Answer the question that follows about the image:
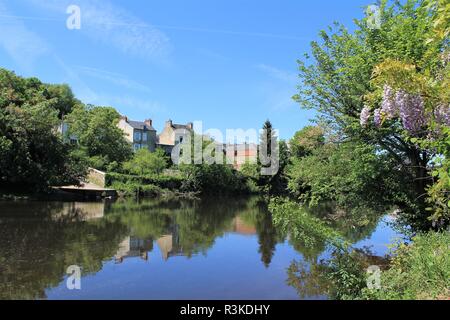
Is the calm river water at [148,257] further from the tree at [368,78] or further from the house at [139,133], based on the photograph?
the house at [139,133]

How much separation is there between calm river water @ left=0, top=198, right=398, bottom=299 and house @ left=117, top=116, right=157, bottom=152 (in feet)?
138

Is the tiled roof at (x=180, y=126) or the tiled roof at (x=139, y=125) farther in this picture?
the tiled roof at (x=180, y=126)

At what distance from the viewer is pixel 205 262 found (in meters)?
12.9

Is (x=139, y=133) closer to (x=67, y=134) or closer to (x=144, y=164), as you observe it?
(x=67, y=134)

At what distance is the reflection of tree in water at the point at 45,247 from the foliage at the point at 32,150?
8234mm

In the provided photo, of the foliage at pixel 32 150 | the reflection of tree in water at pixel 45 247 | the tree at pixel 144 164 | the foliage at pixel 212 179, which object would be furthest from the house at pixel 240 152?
the reflection of tree in water at pixel 45 247

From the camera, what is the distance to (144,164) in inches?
1812

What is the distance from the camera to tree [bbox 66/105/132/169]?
46.3 meters

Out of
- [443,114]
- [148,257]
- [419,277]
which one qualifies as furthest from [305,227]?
→ [148,257]

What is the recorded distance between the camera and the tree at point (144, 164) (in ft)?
147

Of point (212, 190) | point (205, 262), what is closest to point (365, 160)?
point (205, 262)
